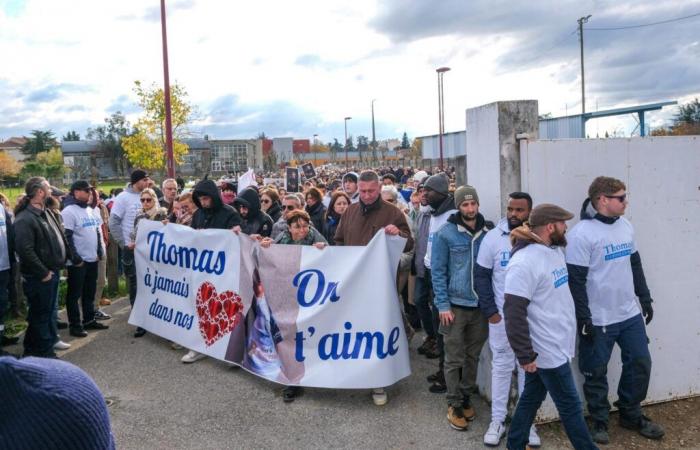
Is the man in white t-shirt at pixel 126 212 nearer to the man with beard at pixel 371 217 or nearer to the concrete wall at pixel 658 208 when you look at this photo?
the man with beard at pixel 371 217

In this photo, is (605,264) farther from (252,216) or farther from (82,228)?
(82,228)

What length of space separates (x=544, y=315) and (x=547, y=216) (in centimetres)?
64

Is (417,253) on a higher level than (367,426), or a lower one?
higher

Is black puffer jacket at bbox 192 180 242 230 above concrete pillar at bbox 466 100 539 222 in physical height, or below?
below

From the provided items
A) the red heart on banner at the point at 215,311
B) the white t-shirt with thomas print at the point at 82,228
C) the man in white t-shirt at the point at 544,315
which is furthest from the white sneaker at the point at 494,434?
the white t-shirt with thomas print at the point at 82,228

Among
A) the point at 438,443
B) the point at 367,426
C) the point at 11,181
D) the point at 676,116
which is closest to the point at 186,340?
the point at 367,426

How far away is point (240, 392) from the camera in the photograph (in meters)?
5.26

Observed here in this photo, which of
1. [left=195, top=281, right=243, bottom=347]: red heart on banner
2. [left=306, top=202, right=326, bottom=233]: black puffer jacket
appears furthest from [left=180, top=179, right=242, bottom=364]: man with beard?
[left=306, top=202, right=326, bottom=233]: black puffer jacket

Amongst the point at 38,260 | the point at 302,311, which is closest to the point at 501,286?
the point at 302,311

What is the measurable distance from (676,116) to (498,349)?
5065cm

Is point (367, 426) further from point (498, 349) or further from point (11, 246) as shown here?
point (11, 246)

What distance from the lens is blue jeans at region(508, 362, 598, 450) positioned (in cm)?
342

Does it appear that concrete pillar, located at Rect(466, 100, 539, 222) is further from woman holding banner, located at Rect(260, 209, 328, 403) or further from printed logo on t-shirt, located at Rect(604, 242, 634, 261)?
woman holding banner, located at Rect(260, 209, 328, 403)

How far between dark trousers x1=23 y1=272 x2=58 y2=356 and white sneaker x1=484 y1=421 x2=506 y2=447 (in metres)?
5.00
